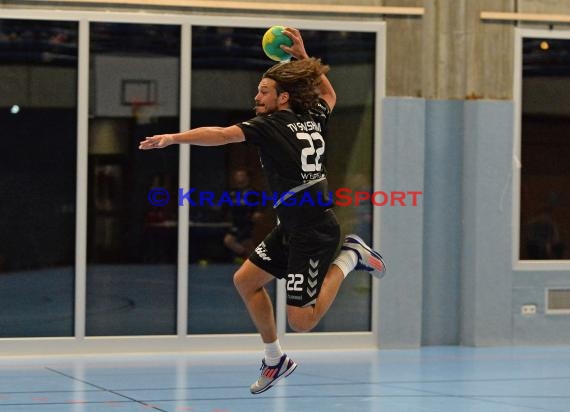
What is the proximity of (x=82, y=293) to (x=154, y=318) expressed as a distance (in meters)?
0.91

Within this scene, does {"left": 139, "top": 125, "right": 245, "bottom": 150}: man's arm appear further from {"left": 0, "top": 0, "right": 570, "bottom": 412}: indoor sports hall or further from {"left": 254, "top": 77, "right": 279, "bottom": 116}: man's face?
{"left": 0, "top": 0, "right": 570, "bottom": 412}: indoor sports hall

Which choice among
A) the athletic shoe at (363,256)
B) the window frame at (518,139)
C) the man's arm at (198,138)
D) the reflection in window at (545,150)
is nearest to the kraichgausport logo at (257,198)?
the window frame at (518,139)

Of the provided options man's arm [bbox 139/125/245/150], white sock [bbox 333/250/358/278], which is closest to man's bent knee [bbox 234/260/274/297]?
white sock [bbox 333/250/358/278]

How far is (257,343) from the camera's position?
14.8 meters

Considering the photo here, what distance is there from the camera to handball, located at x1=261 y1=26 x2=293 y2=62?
9906 mm

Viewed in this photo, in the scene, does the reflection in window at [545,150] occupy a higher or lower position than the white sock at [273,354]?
higher

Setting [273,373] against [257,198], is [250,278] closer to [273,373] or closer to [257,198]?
[273,373]

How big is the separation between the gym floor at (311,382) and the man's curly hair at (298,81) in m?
2.63

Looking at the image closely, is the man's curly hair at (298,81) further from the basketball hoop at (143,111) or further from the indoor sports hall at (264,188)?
the basketball hoop at (143,111)

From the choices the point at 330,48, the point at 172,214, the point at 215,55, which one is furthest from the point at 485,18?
the point at 172,214

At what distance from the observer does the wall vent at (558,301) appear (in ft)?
51.4

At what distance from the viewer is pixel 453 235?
51.1ft

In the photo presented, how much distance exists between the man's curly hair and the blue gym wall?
18.1 feet

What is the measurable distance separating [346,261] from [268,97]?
56.7 inches
